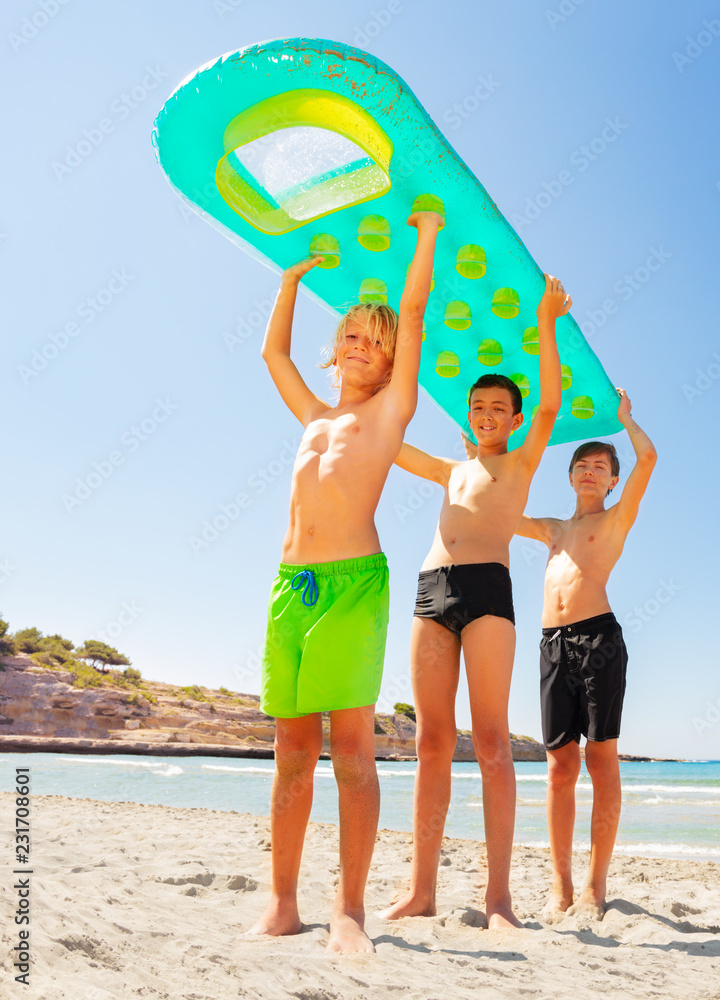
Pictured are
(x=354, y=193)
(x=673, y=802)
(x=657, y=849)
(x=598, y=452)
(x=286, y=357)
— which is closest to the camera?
(x=354, y=193)

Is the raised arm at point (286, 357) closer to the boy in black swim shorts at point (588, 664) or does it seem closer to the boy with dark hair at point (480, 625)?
the boy with dark hair at point (480, 625)

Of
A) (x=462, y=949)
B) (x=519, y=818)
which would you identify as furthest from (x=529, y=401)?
(x=519, y=818)

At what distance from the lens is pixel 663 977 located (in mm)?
1910

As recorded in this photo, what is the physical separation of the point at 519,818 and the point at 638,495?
6753mm

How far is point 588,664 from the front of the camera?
305 cm

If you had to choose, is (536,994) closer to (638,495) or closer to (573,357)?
(638,495)

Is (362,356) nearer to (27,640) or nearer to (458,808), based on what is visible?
(458,808)

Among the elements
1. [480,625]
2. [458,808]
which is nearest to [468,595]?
[480,625]

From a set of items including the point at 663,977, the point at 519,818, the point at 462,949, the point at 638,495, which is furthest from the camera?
the point at 519,818

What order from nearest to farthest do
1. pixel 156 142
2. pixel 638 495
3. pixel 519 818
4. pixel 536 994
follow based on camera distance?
1. pixel 536 994
2. pixel 156 142
3. pixel 638 495
4. pixel 519 818

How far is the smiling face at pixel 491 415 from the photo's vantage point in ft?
10.1

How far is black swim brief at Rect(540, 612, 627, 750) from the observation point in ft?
9.84

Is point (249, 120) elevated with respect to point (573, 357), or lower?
elevated

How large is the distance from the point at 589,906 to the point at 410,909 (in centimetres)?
83
